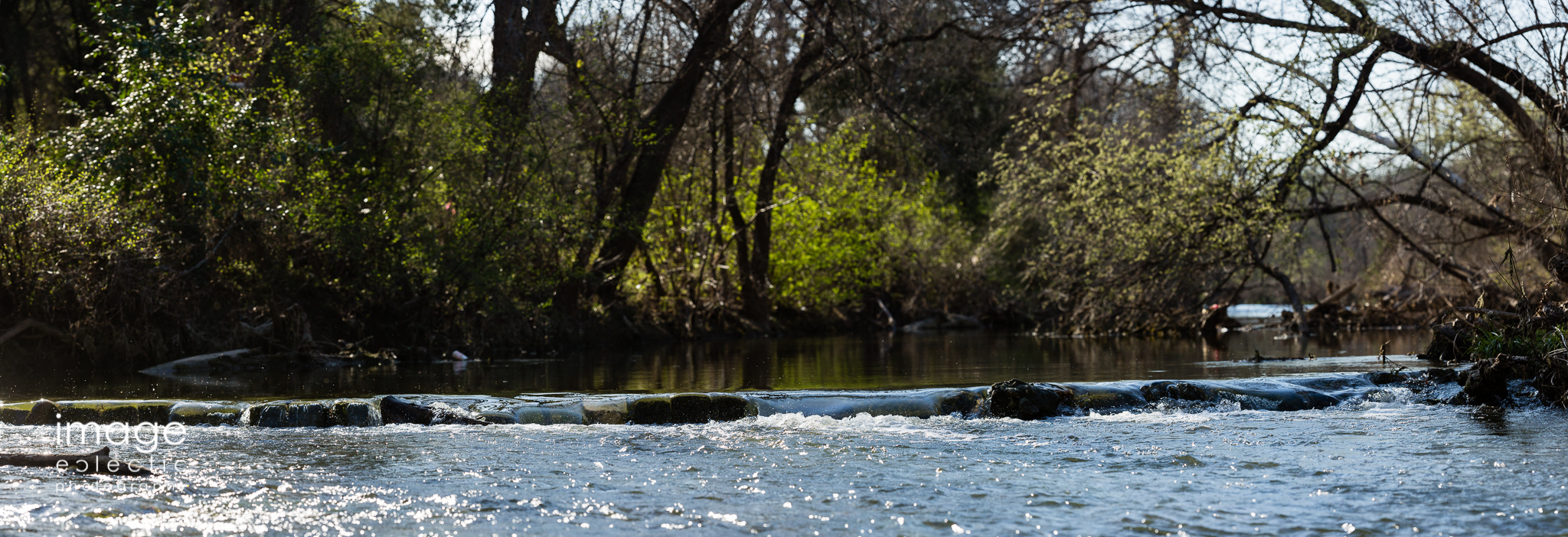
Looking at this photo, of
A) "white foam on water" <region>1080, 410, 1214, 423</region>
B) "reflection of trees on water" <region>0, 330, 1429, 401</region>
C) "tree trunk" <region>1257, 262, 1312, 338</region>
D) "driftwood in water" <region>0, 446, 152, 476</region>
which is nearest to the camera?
"driftwood in water" <region>0, 446, 152, 476</region>

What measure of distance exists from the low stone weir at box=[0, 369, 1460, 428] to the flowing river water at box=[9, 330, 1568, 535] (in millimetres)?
62

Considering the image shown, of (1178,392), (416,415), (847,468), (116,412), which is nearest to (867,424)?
(847,468)

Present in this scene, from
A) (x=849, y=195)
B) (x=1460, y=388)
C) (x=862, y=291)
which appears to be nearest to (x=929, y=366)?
(x=1460, y=388)

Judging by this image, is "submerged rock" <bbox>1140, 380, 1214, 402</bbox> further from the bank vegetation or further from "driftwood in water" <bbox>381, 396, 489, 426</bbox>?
"driftwood in water" <bbox>381, 396, 489, 426</bbox>

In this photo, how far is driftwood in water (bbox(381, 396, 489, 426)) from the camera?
30.0 ft

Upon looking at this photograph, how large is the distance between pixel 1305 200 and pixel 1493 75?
3124mm

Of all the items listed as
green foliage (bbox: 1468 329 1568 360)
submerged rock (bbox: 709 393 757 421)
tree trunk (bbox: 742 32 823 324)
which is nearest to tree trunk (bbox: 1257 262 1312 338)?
green foliage (bbox: 1468 329 1568 360)

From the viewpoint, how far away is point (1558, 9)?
41.1 feet

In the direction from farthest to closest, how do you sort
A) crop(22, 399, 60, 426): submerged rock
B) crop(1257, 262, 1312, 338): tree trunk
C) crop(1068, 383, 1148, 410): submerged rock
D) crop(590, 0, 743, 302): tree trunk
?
crop(590, 0, 743, 302): tree trunk, crop(1257, 262, 1312, 338): tree trunk, crop(1068, 383, 1148, 410): submerged rock, crop(22, 399, 60, 426): submerged rock

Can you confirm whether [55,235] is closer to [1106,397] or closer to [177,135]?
[177,135]

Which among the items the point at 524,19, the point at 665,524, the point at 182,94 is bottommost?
the point at 665,524

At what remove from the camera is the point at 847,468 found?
6.78 meters

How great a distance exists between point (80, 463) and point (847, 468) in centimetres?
416

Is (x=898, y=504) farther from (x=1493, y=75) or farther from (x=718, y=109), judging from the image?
(x=718, y=109)
